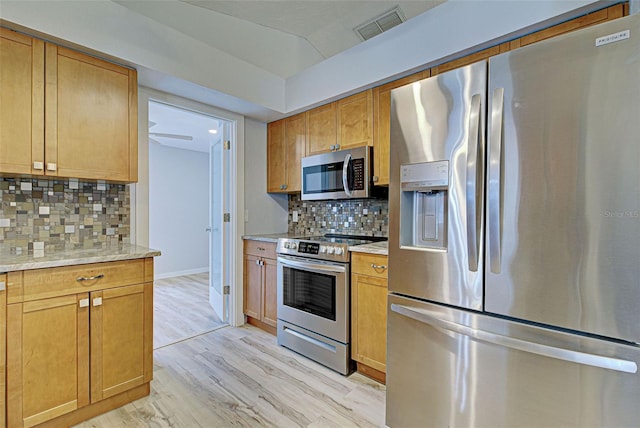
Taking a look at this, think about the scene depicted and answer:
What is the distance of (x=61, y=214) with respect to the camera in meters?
2.09

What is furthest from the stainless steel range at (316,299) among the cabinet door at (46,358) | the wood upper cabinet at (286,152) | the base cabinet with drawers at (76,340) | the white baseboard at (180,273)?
the white baseboard at (180,273)

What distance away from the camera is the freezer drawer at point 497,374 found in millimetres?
1063

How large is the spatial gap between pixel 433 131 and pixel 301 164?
1.78 metres

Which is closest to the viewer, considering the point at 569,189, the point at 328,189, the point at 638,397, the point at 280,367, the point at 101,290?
the point at 638,397

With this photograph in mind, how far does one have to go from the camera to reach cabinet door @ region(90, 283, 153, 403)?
1768 mm

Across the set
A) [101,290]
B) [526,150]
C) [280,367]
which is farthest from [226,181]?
[526,150]

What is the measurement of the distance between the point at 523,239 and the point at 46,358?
2356 mm

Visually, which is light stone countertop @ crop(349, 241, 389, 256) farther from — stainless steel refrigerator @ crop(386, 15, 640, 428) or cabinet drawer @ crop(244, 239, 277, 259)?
cabinet drawer @ crop(244, 239, 277, 259)

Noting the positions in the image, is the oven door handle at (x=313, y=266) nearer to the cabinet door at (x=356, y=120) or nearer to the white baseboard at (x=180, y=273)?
the cabinet door at (x=356, y=120)

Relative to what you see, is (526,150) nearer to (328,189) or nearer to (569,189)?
(569,189)

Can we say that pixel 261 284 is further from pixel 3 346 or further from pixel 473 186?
pixel 473 186

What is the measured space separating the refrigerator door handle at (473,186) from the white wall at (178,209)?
5195 millimetres

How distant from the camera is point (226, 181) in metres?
3.25

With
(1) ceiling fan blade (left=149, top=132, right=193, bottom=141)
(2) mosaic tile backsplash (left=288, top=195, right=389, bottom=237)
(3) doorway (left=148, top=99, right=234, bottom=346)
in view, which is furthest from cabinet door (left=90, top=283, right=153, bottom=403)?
(1) ceiling fan blade (left=149, top=132, right=193, bottom=141)
